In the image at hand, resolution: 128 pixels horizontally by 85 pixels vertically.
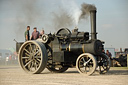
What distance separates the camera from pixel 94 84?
7.16 metres

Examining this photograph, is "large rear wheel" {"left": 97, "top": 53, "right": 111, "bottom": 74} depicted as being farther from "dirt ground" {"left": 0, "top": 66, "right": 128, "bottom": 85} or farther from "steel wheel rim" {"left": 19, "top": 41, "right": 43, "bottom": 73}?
"steel wheel rim" {"left": 19, "top": 41, "right": 43, "bottom": 73}

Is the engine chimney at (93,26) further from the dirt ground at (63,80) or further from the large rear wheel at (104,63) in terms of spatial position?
the dirt ground at (63,80)

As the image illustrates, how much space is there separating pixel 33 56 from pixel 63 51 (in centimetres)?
133

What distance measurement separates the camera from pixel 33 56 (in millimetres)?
11227

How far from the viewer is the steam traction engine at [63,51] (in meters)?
10.6

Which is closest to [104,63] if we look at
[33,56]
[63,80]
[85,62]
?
[85,62]

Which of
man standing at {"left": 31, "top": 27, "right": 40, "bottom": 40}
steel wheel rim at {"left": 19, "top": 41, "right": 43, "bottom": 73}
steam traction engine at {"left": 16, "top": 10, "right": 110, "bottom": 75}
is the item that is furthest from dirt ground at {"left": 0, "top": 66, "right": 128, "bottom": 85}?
man standing at {"left": 31, "top": 27, "right": 40, "bottom": 40}

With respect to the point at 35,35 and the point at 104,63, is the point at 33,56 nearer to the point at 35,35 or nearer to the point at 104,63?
the point at 35,35

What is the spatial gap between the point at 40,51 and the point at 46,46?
2.57ft

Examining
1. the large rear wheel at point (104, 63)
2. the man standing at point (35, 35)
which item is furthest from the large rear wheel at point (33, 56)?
the large rear wheel at point (104, 63)

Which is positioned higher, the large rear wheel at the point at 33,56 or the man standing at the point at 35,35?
the man standing at the point at 35,35

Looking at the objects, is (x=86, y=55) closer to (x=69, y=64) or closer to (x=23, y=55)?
(x=69, y=64)

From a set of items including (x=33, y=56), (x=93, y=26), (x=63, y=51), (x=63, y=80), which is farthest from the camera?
(x=93, y=26)

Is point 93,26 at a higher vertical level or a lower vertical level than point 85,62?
higher
